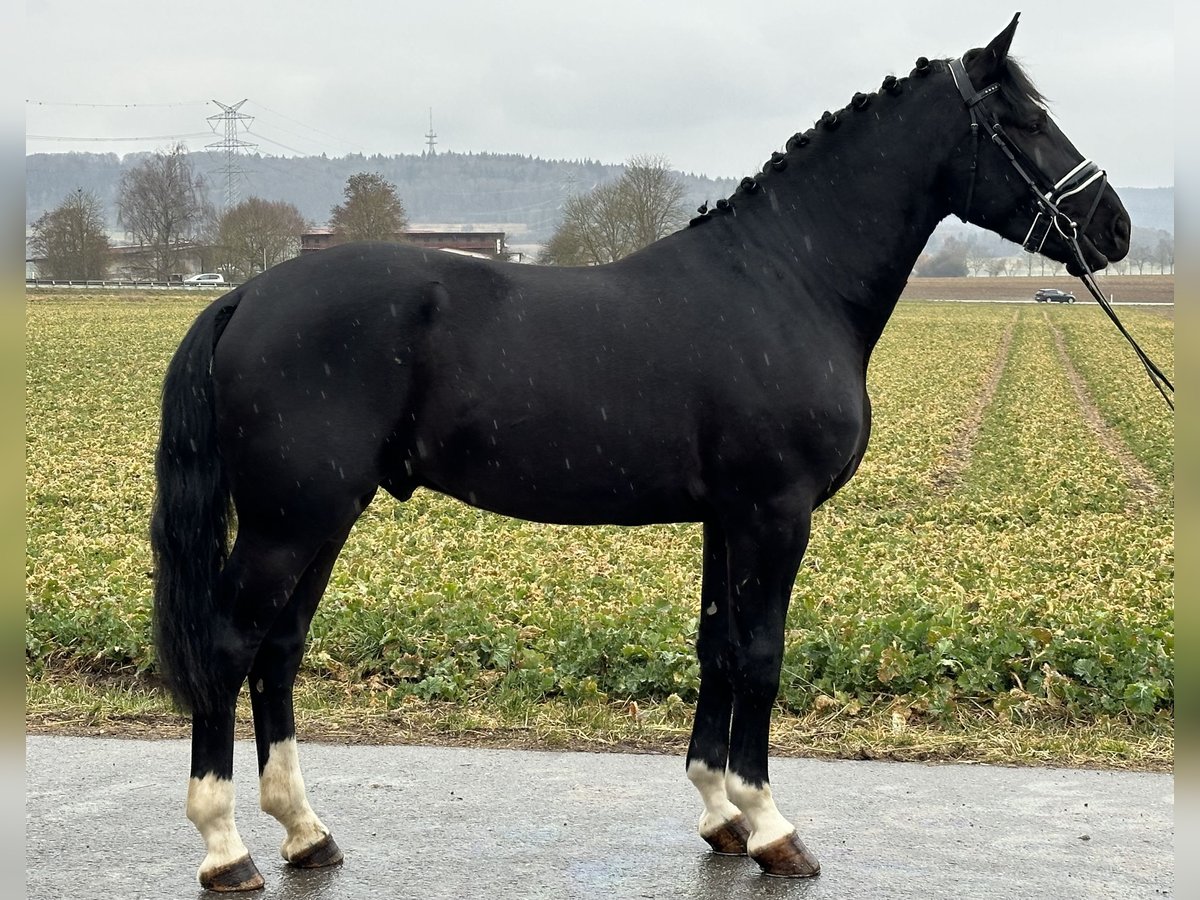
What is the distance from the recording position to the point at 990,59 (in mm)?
4586

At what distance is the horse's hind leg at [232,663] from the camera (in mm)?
4270

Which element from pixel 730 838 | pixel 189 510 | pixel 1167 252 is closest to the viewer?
pixel 189 510

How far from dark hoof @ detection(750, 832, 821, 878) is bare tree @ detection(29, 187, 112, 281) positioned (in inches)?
3010

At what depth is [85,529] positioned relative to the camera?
11.2m

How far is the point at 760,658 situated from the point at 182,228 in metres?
96.7

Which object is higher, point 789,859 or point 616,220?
point 616,220

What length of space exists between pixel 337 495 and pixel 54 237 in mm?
78151

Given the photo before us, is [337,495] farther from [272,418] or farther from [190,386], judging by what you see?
[190,386]

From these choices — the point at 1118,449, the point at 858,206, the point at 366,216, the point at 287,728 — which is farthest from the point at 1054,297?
the point at 287,728

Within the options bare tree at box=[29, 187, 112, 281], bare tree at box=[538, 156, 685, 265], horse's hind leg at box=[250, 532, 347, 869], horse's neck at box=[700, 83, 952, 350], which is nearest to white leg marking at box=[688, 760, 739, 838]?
horse's hind leg at box=[250, 532, 347, 869]

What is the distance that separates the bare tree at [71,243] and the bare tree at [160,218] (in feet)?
22.3

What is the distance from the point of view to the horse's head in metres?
4.59

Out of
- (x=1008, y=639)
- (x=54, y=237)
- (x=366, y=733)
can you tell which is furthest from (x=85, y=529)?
(x=54, y=237)

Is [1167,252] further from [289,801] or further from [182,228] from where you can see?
[182,228]
